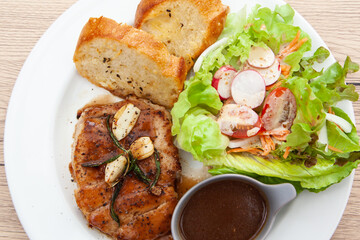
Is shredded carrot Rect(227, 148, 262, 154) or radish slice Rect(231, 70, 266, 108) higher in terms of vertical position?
radish slice Rect(231, 70, 266, 108)

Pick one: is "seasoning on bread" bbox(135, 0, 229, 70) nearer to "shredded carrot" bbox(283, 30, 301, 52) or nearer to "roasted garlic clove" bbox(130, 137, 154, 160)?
"shredded carrot" bbox(283, 30, 301, 52)

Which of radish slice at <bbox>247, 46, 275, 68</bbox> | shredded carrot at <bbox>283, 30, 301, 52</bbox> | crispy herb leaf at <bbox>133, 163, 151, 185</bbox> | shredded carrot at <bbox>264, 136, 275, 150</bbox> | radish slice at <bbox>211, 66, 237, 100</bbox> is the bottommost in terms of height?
crispy herb leaf at <bbox>133, 163, 151, 185</bbox>

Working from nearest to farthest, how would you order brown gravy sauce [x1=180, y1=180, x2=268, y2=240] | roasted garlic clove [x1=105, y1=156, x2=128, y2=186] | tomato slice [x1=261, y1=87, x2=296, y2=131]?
1. brown gravy sauce [x1=180, y1=180, x2=268, y2=240]
2. roasted garlic clove [x1=105, y1=156, x2=128, y2=186]
3. tomato slice [x1=261, y1=87, x2=296, y2=131]

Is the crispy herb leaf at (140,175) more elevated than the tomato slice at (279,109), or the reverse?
the tomato slice at (279,109)

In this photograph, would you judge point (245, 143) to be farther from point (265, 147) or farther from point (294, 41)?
point (294, 41)

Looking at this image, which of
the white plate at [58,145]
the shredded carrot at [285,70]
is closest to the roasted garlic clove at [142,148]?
the white plate at [58,145]

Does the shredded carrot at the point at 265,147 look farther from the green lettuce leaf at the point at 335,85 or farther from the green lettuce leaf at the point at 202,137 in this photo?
the green lettuce leaf at the point at 335,85

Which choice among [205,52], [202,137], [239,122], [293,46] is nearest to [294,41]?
[293,46]

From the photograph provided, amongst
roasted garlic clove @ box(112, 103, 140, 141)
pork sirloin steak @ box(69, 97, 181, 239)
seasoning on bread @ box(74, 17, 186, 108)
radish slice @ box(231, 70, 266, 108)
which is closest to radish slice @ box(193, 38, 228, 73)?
seasoning on bread @ box(74, 17, 186, 108)
